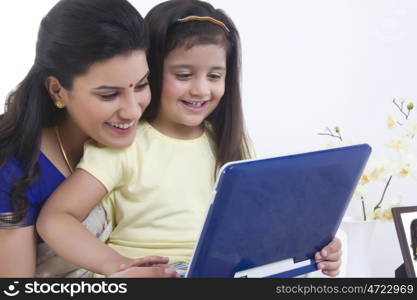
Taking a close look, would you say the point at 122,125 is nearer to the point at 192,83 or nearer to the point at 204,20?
the point at 192,83

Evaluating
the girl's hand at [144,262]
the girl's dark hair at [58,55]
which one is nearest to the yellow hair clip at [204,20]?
the girl's dark hair at [58,55]

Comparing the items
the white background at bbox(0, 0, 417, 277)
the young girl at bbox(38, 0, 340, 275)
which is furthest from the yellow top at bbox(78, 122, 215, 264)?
the white background at bbox(0, 0, 417, 277)

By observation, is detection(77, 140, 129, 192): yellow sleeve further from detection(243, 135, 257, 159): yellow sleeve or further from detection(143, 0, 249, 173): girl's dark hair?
detection(243, 135, 257, 159): yellow sleeve

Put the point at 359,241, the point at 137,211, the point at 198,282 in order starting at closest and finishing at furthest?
the point at 198,282 < the point at 137,211 < the point at 359,241

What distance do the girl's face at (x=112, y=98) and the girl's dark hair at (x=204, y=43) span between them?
0.31 feet

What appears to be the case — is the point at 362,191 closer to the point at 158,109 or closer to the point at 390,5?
the point at 158,109

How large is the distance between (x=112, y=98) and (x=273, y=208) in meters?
0.40

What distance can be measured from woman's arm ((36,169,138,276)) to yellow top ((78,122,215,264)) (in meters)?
0.08

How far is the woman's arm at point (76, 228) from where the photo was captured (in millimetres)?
1304

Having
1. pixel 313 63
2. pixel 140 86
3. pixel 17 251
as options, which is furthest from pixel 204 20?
pixel 313 63

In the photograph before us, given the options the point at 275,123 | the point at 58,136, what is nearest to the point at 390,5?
the point at 275,123

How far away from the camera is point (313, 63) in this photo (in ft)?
8.41

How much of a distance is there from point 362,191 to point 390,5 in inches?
36.9

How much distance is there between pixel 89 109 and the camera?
133 cm
